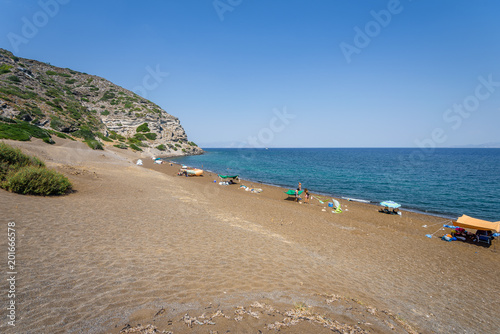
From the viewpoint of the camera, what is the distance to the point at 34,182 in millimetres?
10570

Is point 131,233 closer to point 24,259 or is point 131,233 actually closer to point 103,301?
point 24,259

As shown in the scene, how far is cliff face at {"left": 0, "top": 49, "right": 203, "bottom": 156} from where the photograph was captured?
36.8 m

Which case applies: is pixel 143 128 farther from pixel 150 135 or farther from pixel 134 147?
pixel 134 147

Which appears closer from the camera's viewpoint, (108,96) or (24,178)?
(24,178)

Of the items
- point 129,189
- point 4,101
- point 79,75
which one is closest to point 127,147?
point 4,101

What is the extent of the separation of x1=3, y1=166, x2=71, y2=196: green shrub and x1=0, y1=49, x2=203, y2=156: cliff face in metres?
28.4

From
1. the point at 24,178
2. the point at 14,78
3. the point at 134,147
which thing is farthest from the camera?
the point at 134,147

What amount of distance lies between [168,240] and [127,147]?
2290 inches

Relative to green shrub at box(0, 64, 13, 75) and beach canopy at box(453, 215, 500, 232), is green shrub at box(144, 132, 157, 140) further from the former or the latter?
beach canopy at box(453, 215, 500, 232)

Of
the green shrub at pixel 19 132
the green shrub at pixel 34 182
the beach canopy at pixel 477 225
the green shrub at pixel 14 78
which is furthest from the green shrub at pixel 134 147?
the beach canopy at pixel 477 225

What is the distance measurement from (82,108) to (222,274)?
231 feet

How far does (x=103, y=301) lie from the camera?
14.4 ft

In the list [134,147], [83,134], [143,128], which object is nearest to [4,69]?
[83,134]

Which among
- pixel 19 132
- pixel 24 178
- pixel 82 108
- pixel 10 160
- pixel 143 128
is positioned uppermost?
pixel 82 108
